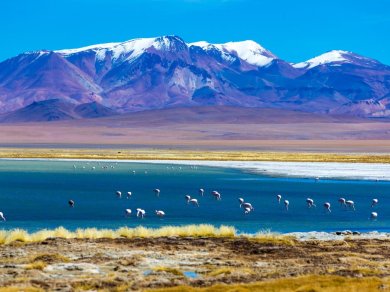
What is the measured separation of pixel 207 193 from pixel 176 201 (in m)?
5.50

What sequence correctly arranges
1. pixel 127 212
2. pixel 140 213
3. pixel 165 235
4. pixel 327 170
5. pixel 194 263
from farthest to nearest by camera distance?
pixel 327 170, pixel 140 213, pixel 127 212, pixel 165 235, pixel 194 263

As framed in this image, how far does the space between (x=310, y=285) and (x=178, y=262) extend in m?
4.59

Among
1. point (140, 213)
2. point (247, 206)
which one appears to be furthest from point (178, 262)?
point (247, 206)

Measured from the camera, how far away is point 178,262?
20.4 metres

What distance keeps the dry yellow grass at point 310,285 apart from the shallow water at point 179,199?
38.9ft

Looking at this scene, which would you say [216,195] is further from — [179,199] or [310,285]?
[310,285]

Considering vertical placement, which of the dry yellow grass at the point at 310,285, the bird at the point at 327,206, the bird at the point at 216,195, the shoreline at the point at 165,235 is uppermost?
the bird at the point at 216,195

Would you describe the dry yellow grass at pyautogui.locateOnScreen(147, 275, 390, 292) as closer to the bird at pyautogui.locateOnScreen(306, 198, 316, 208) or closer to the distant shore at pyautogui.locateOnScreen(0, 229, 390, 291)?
the distant shore at pyautogui.locateOnScreen(0, 229, 390, 291)

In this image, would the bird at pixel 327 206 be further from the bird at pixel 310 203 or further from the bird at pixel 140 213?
the bird at pixel 140 213

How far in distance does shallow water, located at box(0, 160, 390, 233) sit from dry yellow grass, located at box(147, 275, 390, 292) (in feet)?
38.9

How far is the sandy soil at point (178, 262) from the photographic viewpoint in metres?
17.6

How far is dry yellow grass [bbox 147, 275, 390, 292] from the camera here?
1645cm

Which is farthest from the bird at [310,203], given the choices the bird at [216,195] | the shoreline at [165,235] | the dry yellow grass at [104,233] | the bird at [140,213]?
the dry yellow grass at [104,233]

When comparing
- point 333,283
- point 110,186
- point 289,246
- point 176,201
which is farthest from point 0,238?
point 110,186
